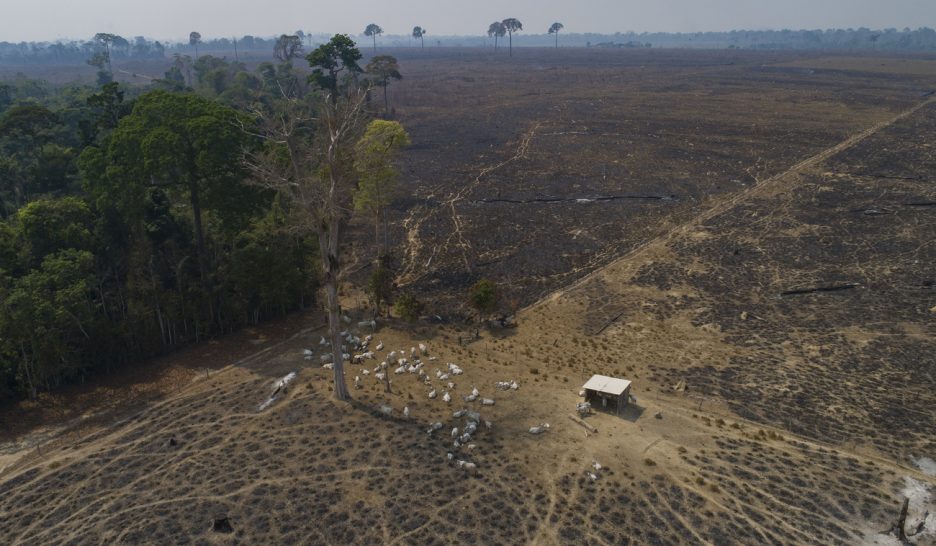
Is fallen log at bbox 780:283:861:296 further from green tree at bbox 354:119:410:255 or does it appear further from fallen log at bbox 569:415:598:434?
green tree at bbox 354:119:410:255

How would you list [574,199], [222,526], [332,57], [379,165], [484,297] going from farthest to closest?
[332,57], [574,199], [379,165], [484,297], [222,526]

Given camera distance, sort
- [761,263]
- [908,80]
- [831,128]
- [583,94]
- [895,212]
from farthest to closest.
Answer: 1. [908,80]
2. [583,94]
3. [831,128]
4. [895,212]
5. [761,263]

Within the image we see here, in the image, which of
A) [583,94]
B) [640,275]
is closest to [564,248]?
[640,275]

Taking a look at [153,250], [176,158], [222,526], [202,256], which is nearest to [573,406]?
[222,526]

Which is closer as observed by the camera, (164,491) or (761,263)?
(164,491)

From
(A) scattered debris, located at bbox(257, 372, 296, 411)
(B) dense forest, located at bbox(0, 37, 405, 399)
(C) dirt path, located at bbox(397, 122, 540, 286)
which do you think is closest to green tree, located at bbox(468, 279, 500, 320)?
(C) dirt path, located at bbox(397, 122, 540, 286)

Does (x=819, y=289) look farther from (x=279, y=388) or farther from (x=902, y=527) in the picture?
(x=279, y=388)

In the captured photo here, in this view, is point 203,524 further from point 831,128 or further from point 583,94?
point 583,94
